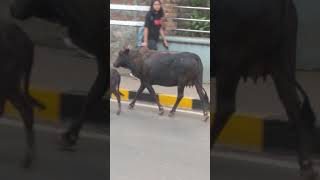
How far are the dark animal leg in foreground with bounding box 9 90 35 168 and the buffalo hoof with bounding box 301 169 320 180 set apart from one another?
0.95m

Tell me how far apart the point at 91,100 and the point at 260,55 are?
607 mm

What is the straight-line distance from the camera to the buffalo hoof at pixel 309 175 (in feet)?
6.15

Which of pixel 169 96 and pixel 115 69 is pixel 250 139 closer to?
pixel 169 96

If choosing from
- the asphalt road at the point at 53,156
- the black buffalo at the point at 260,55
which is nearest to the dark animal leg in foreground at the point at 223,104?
the black buffalo at the point at 260,55

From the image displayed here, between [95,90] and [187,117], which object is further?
[95,90]

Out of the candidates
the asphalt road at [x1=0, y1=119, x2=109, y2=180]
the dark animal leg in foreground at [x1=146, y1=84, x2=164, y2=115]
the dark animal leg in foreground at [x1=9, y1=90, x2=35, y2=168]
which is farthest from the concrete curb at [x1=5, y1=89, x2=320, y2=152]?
the dark animal leg in foreground at [x1=9, y1=90, x2=35, y2=168]

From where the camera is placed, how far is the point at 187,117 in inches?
73.4

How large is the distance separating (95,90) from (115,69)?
0.18m

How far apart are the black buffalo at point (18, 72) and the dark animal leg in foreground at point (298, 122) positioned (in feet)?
2.76

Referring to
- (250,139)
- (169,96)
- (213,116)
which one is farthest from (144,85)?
(250,139)

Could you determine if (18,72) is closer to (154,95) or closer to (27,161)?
(27,161)

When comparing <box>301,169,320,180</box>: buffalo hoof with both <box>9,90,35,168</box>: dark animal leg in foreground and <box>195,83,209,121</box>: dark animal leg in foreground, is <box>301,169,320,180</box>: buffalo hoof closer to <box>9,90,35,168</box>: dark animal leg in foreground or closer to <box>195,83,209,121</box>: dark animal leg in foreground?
<box>195,83,209,121</box>: dark animal leg in foreground

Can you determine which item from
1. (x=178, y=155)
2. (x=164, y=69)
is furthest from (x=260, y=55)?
(x=178, y=155)

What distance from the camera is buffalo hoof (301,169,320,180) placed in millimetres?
1874
